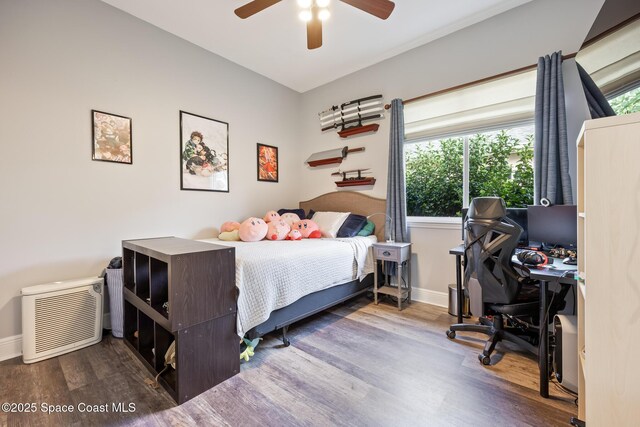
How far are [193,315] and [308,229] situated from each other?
180cm

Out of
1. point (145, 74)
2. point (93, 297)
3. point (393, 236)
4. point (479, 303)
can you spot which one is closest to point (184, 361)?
point (93, 297)

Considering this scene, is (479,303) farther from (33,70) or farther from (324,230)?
(33,70)

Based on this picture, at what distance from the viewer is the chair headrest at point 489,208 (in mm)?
1785

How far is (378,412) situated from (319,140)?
Result: 3373 mm

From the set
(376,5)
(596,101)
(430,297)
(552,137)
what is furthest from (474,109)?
(430,297)

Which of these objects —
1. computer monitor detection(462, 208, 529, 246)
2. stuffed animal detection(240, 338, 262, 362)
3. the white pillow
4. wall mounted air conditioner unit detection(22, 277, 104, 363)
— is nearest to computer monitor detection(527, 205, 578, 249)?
computer monitor detection(462, 208, 529, 246)

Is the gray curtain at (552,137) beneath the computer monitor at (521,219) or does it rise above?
above

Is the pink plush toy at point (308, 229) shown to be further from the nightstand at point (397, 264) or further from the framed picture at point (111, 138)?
the framed picture at point (111, 138)

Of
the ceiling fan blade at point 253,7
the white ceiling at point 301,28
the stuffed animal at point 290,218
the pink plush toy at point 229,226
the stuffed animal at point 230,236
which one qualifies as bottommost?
the stuffed animal at point 230,236

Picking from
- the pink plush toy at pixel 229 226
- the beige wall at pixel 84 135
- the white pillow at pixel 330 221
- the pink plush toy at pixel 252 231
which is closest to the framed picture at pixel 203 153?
the beige wall at pixel 84 135

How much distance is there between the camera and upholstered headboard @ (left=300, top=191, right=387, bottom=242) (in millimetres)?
3314

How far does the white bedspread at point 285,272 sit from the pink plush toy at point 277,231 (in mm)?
487

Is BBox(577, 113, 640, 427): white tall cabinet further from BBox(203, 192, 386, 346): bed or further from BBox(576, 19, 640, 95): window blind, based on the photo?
BBox(203, 192, 386, 346): bed

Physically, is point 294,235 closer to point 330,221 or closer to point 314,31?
point 330,221
